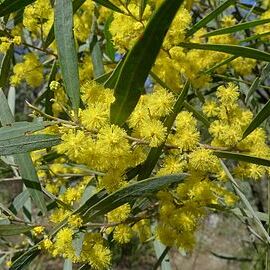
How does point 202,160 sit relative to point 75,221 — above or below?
above

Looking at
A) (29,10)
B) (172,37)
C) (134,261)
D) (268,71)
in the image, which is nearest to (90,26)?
(29,10)

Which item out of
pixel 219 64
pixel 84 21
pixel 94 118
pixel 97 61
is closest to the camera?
pixel 94 118

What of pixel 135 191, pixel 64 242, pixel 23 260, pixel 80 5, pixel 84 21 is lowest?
pixel 23 260

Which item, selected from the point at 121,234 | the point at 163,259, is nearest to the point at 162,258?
the point at 163,259

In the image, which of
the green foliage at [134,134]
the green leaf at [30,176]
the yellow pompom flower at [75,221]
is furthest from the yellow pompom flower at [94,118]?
the green leaf at [30,176]

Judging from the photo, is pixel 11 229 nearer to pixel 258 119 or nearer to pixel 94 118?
pixel 94 118

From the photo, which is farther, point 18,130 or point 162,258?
point 162,258

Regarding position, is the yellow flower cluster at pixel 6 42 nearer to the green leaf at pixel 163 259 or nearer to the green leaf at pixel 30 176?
the green leaf at pixel 30 176

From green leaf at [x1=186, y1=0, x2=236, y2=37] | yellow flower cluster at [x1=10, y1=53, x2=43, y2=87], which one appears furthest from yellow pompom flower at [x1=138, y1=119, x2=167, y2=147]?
yellow flower cluster at [x1=10, y1=53, x2=43, y2=87]
